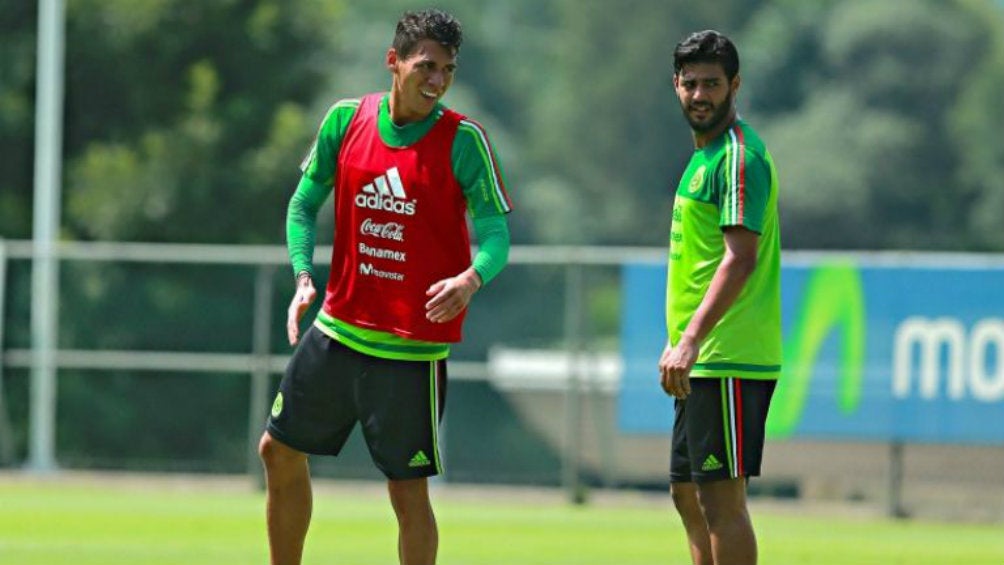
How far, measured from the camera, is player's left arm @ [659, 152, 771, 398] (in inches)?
402

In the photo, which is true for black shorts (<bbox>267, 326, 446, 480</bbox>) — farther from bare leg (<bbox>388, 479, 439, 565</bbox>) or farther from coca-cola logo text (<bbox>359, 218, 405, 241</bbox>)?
coca-cola logo text (<bbox>359, 218, 405, 241</bbox>)

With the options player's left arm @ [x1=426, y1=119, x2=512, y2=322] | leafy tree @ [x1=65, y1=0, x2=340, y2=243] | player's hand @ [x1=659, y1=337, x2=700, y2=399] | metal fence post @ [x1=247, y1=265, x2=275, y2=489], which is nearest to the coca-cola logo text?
player's left arm @ [x1=426, y1=119, x2=512, y2=322]

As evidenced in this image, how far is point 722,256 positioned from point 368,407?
1.59m

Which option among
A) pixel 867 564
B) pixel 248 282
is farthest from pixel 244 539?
pixel 248 282

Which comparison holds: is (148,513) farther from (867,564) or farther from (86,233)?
(86,233)

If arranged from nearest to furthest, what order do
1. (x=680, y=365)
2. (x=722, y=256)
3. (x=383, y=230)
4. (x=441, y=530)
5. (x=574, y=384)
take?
1. (x=680, y=365)
2. (x=722, y=256)
3. (x=383, y=230)
4. (x=441, y=530)
5. (x=574, y=384)

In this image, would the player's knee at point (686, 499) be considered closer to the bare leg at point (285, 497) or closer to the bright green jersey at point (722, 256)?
the bright green jersey at point (722, 256)

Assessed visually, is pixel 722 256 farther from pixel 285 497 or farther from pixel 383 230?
pixel 285 497

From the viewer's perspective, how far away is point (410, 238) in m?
10.6

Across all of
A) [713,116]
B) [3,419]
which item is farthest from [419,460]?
[3,419]

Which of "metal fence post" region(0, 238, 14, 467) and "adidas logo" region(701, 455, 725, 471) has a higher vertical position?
"adidas logo" region(701, 455, 725, 471)

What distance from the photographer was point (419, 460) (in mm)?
10664

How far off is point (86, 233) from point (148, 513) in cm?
1481

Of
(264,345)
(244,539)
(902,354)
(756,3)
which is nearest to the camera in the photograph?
(244,539)
